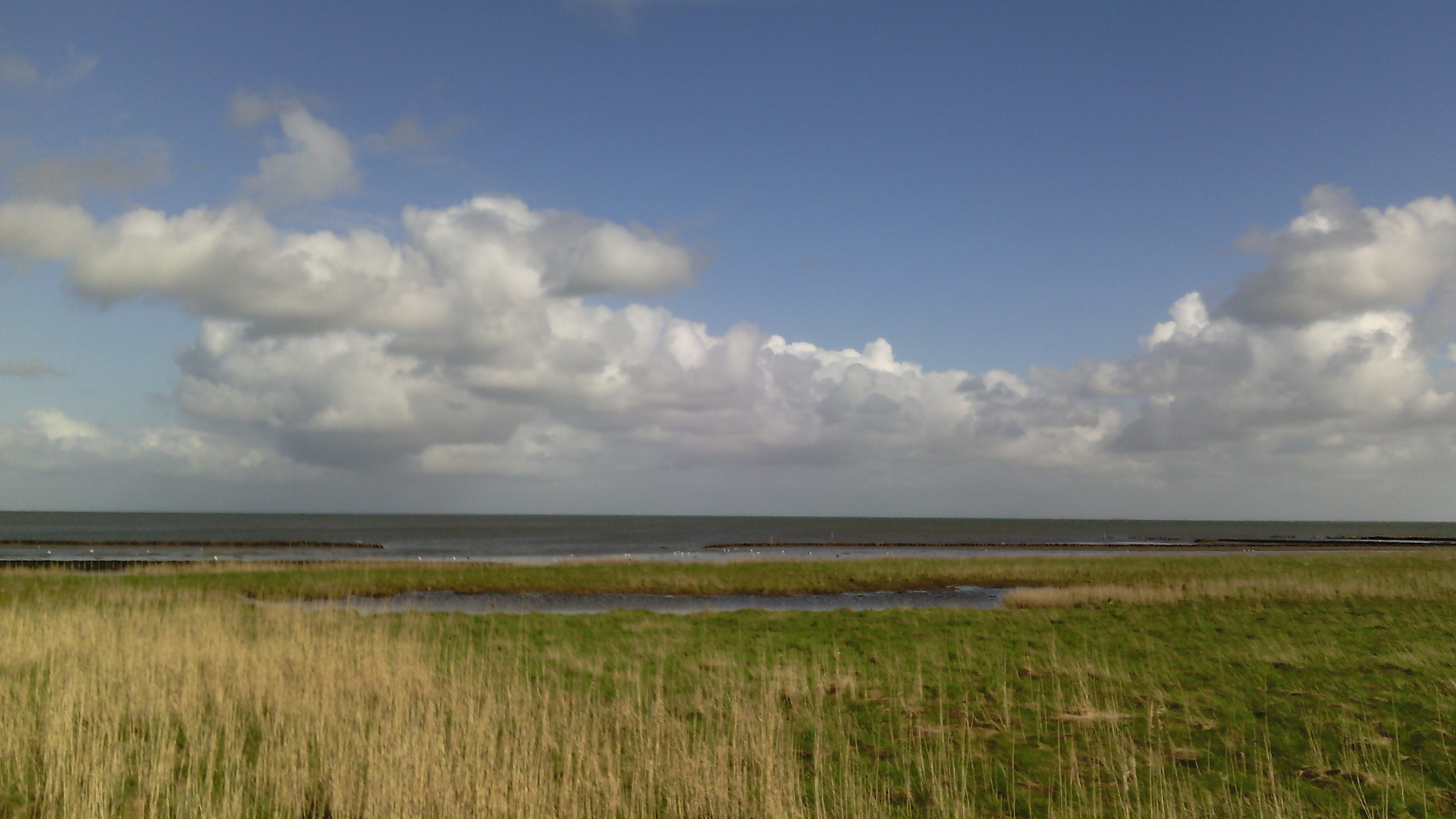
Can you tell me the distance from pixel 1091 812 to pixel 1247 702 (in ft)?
22.8

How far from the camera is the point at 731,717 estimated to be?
13.3 meters

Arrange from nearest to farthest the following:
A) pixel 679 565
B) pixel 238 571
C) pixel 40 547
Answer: pixel 238 571
pixel 679 565
pixel 40 547

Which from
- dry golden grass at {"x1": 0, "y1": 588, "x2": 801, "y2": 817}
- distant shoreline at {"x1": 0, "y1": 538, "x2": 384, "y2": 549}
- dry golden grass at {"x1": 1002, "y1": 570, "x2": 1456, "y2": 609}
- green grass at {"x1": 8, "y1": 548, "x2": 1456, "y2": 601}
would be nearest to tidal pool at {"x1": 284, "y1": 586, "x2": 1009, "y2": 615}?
green grass at {"x1": 8, "y1": 548, "x2": 1456, "y2": 601}

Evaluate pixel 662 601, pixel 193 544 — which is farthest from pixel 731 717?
pixel 193 544

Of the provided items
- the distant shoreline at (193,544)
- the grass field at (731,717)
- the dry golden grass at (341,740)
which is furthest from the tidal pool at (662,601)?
the distant shoreline at (193,544)

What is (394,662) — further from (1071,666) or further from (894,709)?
(1071,666)

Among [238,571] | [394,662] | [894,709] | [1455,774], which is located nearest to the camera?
[1455,774]

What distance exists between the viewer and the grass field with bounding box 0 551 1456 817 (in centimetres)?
955

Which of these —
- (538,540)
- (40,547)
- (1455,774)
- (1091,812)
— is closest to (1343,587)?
(1455,774)

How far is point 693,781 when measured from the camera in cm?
959

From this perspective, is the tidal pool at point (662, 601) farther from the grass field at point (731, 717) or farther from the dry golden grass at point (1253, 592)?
the grass field at point (731, 717)

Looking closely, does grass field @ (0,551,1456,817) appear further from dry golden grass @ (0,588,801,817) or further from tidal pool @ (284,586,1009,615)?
tidal pool @ (284,586,1009,615)

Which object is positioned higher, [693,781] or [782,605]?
[693,781]

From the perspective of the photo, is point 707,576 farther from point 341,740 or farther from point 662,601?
point 341,740
